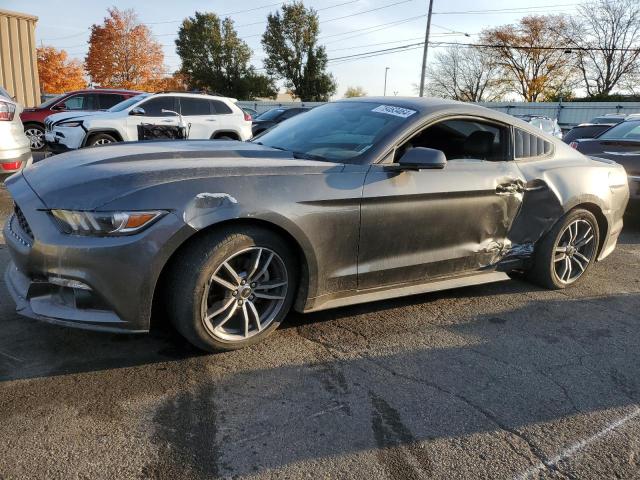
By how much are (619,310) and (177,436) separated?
3598 mm

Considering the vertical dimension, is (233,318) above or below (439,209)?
below

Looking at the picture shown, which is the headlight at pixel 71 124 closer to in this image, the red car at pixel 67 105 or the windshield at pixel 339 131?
the red car at pixel 67 105

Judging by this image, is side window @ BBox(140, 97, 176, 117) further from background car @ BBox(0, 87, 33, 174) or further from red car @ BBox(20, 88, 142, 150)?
background car @ BBox(0, 87, 33, 174)

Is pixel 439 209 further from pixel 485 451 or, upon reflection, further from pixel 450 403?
pixel 485 451

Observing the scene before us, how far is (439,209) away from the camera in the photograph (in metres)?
3.58

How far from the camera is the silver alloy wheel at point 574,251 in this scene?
14.7 ft

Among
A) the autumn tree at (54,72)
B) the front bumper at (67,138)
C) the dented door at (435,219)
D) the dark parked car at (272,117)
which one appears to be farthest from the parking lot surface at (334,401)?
the autumn tree at (54,72)

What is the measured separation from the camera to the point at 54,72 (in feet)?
141

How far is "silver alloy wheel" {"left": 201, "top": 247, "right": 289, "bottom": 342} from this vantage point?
2.95 m

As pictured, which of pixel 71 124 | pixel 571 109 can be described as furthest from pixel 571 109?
pixel 71 124

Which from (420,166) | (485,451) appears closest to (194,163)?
(420,166)

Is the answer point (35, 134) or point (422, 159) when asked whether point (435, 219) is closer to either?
point (422, 159)

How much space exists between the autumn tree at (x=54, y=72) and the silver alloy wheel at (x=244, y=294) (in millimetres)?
45917

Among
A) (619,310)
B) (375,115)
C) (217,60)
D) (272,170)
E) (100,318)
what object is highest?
(217,60)
